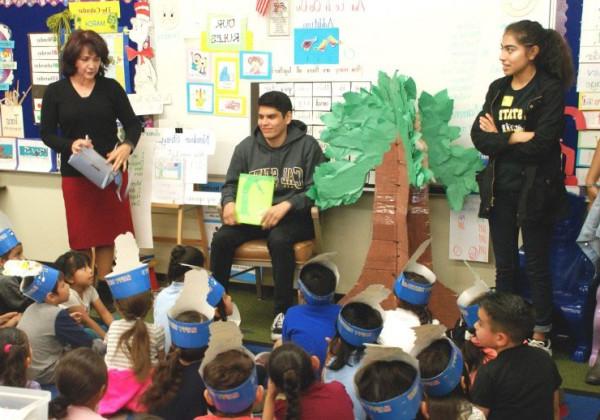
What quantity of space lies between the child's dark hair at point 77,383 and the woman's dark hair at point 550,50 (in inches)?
89.1

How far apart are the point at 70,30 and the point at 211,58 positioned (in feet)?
3.41

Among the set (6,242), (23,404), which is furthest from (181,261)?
(23,404)

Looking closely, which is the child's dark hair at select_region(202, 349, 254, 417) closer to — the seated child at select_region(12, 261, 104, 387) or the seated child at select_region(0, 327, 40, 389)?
the seated child at select_region(0, 327, 40, 389)

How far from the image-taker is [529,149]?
3.12 metres

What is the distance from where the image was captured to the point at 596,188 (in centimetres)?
329

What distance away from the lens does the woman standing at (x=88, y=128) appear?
12.6ft

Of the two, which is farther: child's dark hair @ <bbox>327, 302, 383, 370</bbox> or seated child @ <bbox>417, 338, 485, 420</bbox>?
child's dark hair @ <bbox>327, 302, 383, 370</bbox>

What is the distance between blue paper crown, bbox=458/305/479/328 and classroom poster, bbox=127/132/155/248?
8.06 feet

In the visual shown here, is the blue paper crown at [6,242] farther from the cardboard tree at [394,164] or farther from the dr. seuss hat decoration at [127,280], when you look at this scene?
the cardboard tree at [394,164]

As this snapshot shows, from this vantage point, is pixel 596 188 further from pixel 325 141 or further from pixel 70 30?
pixel 70 30

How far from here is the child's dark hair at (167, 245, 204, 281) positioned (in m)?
2.88

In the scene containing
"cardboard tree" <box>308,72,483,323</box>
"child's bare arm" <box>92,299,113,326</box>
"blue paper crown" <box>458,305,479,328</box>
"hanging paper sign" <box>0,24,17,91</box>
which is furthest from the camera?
"hanging paper sign" <box>0,24,17,91</box>

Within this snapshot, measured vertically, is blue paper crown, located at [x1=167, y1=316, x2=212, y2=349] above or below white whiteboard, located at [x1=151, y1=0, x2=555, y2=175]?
below

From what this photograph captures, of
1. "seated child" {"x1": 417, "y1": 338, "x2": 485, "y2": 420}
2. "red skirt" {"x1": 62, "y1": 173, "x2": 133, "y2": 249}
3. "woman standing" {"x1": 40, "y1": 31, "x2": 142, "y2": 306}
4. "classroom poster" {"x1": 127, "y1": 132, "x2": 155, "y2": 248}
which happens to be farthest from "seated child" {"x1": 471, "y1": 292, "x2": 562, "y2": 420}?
"classroom poster" {"x1": 127, "y1": 132, "x2": 155, "y2": 248}
